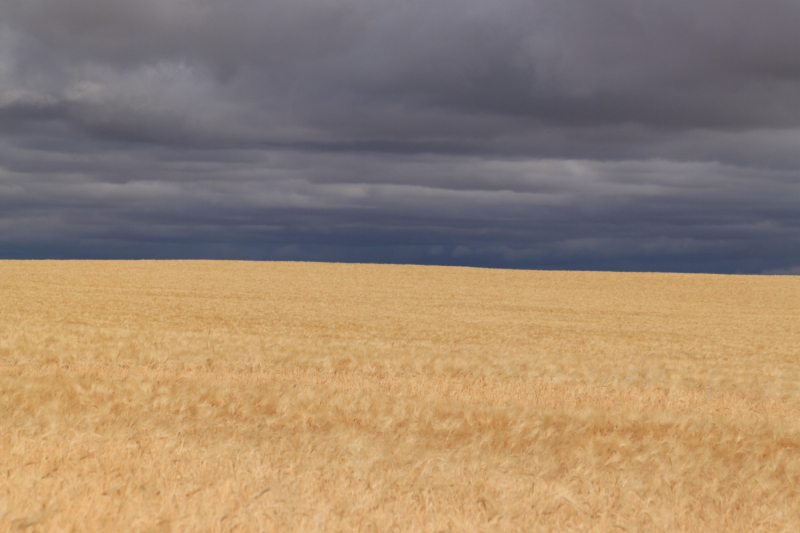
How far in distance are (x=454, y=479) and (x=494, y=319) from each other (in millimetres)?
33113

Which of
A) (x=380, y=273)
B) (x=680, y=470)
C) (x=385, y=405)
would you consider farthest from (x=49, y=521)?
(x=380, y=273)

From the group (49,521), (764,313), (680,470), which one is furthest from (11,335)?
(764,313)

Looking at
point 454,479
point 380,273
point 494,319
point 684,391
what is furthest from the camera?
point 380,273

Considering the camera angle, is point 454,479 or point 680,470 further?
point 680,470

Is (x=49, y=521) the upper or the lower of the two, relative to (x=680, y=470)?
upper

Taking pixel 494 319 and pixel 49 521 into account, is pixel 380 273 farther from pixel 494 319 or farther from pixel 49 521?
pixel 49 521

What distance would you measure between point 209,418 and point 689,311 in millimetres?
49607

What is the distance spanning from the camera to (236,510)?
5.86 m

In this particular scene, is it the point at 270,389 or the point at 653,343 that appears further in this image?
the point at 653,343

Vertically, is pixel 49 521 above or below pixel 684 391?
above

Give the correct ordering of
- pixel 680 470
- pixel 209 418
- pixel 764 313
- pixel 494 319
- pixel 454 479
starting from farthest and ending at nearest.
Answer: pixel 764 313, pixel 494 319, pixel 209 418, pixel 680 470, pixel 454 479

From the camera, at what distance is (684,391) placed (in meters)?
16.4

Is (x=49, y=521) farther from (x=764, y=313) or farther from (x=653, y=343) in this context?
(x=764, y=313)

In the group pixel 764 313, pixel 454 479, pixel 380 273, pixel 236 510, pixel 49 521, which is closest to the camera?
pixel 49 521
